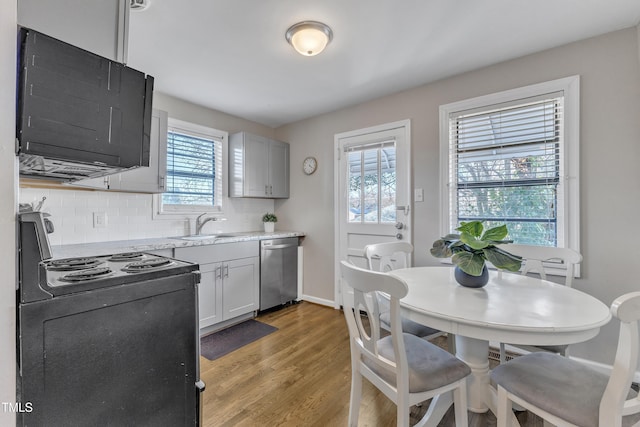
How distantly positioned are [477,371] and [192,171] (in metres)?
3.21

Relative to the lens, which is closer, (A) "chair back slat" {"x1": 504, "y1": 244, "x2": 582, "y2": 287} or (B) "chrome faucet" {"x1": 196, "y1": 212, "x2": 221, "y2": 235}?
(A) "chair back slat" {"x1": 504, "y1": 244, "x2": 582, "y2": 287}

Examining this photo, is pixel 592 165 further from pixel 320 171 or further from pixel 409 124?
pixel 320 171

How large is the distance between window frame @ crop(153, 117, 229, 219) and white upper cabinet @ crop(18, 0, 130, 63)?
5.38 feet

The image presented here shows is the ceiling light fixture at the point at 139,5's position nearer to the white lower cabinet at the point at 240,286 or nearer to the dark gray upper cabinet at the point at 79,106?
the dark gray upper cabinet at the point at 79,106

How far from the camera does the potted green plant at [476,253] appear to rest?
147 centimetres

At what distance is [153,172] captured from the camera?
2633 mm

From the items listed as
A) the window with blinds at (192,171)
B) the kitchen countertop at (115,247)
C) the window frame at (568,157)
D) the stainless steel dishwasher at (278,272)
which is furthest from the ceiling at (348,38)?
the stainless steel dishwasher at (278,272)

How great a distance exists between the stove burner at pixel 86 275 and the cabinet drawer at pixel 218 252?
1.35 metres

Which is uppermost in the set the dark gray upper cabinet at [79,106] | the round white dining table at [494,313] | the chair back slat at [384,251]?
the dark gray upper cabinet at [79,106]

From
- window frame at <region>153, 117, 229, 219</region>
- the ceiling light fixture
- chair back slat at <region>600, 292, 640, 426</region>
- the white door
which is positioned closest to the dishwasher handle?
the white door

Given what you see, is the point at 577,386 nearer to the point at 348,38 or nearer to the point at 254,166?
the point at 348,38

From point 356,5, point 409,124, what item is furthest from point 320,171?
point 356,5

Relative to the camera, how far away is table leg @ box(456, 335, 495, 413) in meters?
1.57

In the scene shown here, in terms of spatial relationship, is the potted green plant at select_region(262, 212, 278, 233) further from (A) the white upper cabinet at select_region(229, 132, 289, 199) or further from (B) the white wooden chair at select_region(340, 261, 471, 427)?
(B) the white wooden chair at select_region(340, 261, 471, 427)
